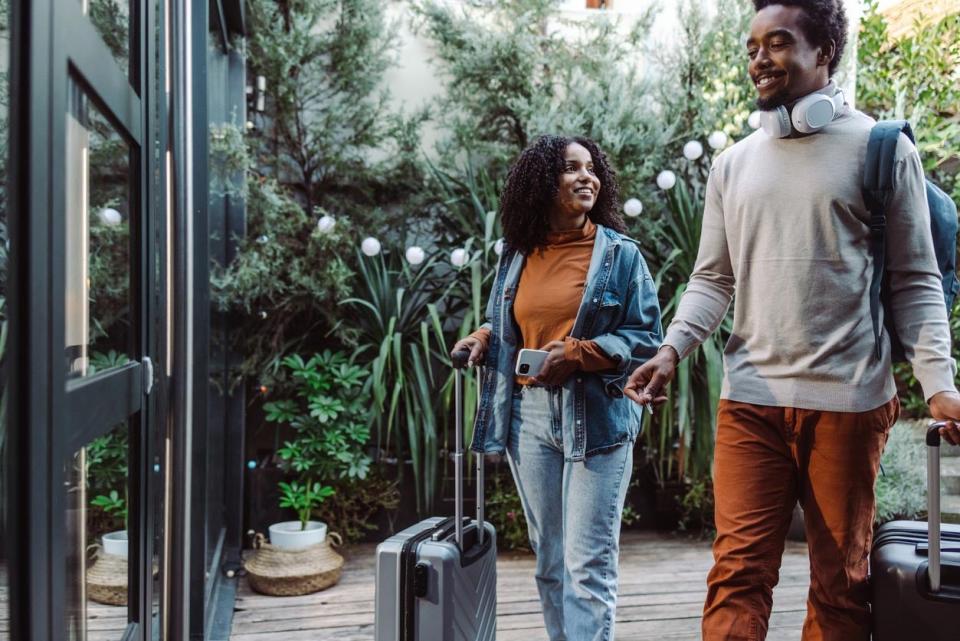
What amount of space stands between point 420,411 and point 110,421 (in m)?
2.24

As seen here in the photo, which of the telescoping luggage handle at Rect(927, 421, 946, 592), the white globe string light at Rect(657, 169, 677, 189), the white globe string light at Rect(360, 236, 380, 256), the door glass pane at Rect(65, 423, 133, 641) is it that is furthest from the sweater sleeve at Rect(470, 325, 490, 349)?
the white globe string light at Rect(657, 169, 677, 189)

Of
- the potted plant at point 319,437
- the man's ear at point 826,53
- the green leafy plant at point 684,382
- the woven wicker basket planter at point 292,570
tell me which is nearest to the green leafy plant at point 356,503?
the potted plant at point 319,437

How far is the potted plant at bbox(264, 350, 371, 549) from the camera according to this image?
3193mm

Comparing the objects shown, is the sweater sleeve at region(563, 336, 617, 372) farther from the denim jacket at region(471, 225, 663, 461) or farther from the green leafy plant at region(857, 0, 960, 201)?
the green leafy plant at region(857, 0, 960, 201)

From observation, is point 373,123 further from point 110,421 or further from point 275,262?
point 110,421

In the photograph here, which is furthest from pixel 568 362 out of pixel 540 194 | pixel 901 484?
pixel 901 484

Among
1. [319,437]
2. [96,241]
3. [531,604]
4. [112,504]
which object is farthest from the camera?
[319,437]

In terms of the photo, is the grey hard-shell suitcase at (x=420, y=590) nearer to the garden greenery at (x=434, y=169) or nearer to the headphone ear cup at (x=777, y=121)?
the headphone ear cup at (x=777, y=121)

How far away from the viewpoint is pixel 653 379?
64.7 inches

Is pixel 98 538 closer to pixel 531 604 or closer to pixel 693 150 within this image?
pixel 531 604

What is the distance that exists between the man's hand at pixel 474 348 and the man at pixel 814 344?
1.63ft

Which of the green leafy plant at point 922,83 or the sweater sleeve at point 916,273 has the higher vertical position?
the green leafy plant at point 922,83

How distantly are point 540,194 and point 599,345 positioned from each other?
0.43 m

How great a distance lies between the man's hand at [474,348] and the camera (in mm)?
1991
